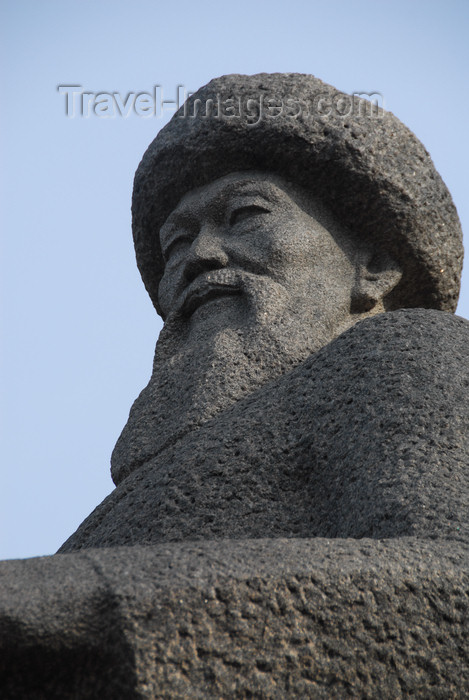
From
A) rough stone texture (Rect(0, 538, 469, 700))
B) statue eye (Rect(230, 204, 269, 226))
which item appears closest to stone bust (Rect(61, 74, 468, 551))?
statue eye (Rect(230, 204, 269, 226))

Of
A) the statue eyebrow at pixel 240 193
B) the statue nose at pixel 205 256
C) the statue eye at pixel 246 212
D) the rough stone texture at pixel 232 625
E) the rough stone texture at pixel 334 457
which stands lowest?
the rough stone texture at pixel 232 625

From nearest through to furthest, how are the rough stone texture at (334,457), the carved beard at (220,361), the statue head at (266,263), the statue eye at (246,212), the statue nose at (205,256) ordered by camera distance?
the rough stone texture at (334,457) → the carved beard at (220,361) → the statue head at (266,263) → the statue nose at (205,256) → the statue eye at (246,212)

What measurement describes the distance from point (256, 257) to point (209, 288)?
0.21 m

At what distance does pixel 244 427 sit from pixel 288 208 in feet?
4.42

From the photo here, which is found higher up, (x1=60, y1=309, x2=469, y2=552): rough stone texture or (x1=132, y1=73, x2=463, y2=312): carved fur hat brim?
(x1=132, y1=73, x2=463, y2=312): carved fur hat brim

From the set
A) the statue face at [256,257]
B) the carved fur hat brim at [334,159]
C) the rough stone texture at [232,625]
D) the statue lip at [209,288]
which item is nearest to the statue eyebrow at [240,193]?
the statue face at [256,257]

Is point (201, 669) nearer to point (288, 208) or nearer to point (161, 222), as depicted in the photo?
point (288, 208)

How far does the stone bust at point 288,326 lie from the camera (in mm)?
2818

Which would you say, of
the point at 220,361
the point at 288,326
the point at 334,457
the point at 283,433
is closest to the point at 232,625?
the point at 334,457

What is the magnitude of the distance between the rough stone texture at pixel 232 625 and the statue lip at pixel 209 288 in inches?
77.5

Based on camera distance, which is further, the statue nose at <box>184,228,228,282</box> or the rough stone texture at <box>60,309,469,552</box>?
the statue nose at <box>184,228,228,282</box>

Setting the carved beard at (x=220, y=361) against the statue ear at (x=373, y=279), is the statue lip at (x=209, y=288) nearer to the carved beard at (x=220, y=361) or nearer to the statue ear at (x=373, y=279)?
the carved beard at (x=220, y=361)

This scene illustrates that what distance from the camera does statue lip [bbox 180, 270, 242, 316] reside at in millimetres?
4012

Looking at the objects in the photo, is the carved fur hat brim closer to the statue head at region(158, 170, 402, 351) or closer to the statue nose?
the statue head at region(158, 170, 402, 351)
